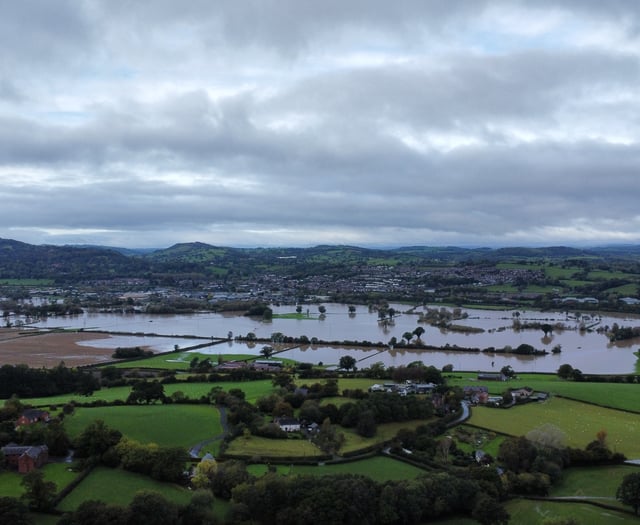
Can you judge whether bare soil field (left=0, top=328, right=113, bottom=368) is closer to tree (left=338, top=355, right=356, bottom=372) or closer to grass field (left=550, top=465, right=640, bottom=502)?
tree (left=338, top=355, right=356, bottom=372)

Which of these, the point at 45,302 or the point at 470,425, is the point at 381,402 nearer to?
the point at 470,425

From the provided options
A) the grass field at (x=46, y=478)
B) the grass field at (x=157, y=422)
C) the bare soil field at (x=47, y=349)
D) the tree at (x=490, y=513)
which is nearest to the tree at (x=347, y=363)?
the grass field at (x=157, y=422)

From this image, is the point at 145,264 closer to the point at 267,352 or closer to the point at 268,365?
the point at 267,352

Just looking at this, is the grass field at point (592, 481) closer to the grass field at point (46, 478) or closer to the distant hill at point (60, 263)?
the grass field at point (46, 478)

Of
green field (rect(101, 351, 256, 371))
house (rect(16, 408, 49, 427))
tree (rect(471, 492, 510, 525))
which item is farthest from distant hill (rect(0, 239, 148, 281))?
tree (rect(471, 492, 510, 525))

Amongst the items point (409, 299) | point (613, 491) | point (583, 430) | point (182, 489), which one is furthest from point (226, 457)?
point (409, 299)
